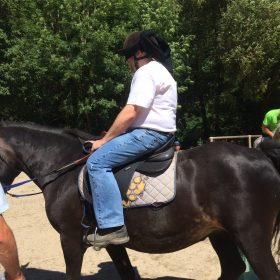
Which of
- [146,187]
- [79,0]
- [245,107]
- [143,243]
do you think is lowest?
[245,107]

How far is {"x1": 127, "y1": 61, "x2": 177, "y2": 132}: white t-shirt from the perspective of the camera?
310cm

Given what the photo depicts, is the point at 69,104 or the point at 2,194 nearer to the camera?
the point at 2,194

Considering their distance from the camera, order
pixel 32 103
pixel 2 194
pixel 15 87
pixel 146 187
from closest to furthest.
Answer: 1. pixel 146 187
2. pixel 2 194
3. pixel 15 87
4. pixel 32 103

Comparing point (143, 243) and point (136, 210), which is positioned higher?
point (136, 210)

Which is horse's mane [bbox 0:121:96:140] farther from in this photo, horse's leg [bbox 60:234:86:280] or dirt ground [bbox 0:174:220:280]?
dirt ground [bbox 0:174:220:280]

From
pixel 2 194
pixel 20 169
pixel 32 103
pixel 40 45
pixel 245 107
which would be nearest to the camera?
pixel 2 194

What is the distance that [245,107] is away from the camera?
25.4m

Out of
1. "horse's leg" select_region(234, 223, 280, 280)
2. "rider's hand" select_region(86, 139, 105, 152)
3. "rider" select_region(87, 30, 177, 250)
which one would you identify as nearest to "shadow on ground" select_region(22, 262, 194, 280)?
"rider" select_region(87, 30, 177, 250)

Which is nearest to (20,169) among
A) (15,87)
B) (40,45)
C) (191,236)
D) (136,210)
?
(136,210)

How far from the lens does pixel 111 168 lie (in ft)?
10.6

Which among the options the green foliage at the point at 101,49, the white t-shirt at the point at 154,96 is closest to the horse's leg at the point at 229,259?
the white t-shirt at the point at 154,96

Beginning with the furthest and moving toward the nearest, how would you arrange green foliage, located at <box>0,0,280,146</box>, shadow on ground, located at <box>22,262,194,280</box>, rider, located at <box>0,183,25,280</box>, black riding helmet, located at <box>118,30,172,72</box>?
green foliage, located at <box>0,0,280,146</box> < shadow on ground, located at <box>22,262,194,280</box> < rider, located at <box>0,183,25,280</box> < black riding helmet, located at <box>118,30,172,72</box>

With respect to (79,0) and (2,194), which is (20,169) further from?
(79,0)

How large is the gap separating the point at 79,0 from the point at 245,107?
1313 cm
